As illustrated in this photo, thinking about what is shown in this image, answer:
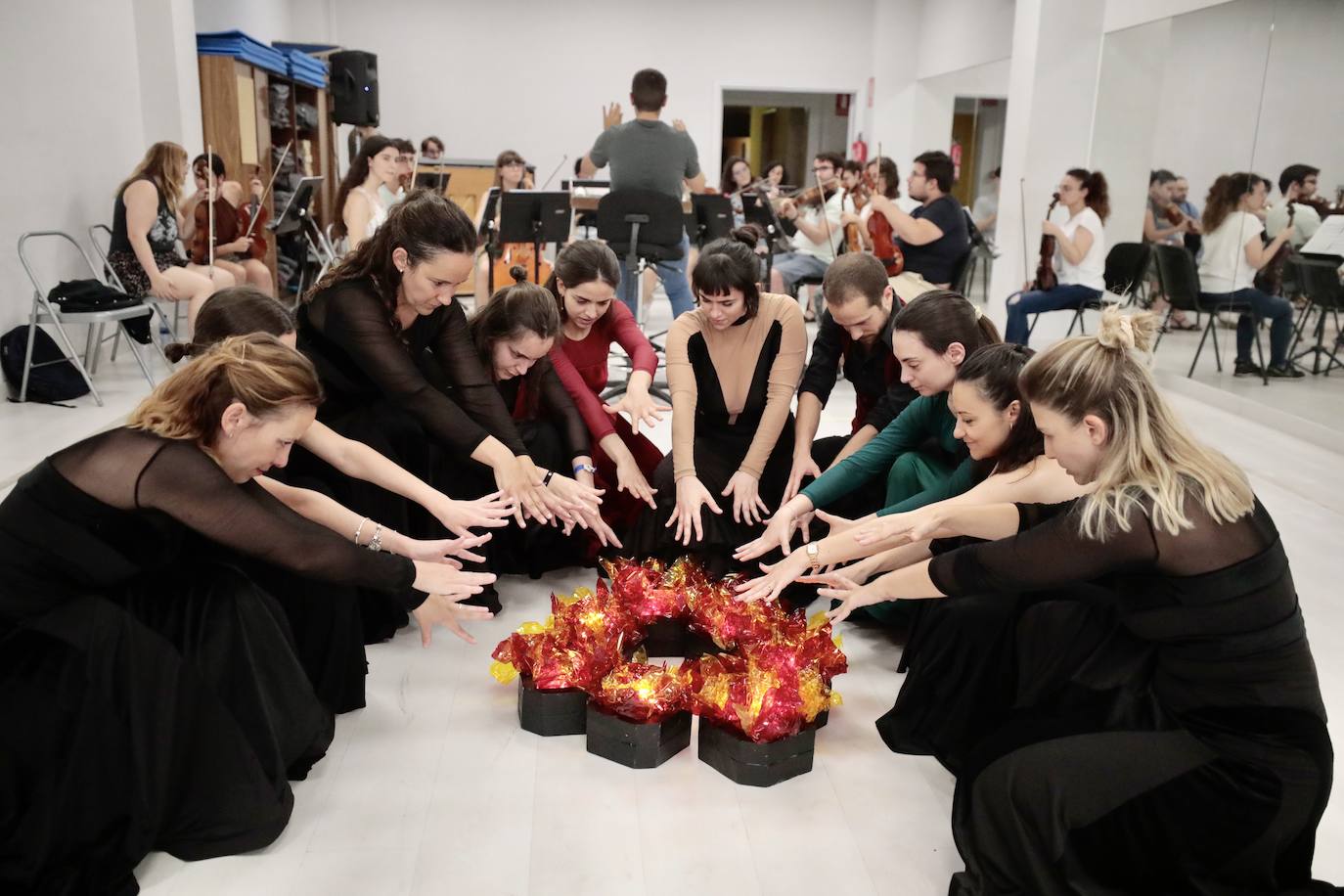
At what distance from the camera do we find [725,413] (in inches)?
131

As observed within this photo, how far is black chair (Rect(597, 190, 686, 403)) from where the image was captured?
5684 mm

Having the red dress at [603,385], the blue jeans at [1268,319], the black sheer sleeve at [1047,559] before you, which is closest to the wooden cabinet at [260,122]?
the red dress at [603,385]

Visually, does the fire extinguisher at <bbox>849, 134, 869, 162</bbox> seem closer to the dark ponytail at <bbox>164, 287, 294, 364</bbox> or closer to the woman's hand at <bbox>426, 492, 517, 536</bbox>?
the woman's hand at <bbox>426, 492, 517, 536</bbox>

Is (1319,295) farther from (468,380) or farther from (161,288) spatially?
(161,288)

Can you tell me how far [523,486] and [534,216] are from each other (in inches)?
144

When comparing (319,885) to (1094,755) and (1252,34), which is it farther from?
(1252,34)

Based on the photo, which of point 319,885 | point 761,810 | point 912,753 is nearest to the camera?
point 319,885

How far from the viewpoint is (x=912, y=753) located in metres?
2.38

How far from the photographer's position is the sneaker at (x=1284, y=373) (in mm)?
5602

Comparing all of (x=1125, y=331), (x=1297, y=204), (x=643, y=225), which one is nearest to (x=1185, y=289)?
(x=1297, y=204)

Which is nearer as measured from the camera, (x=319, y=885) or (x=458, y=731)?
(x=319, y=885)

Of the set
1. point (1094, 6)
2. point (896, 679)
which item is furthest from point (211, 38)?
point (896, 679)

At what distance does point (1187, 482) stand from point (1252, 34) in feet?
16.6

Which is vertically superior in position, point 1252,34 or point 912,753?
point 1252,34
